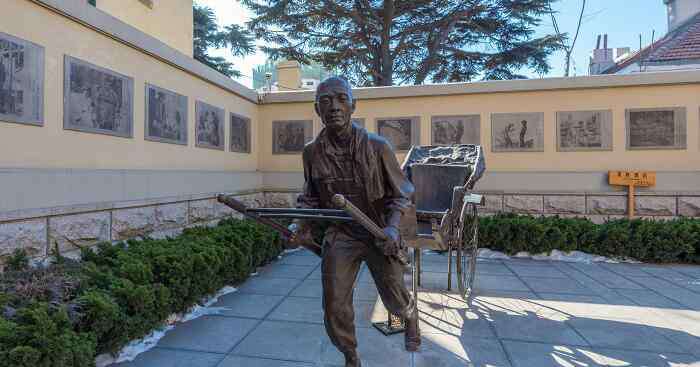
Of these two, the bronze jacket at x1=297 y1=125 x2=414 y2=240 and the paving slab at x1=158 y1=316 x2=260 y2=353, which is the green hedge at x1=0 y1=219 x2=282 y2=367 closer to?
the paving slab at x1=158 y1=316 x2=260 y2=353

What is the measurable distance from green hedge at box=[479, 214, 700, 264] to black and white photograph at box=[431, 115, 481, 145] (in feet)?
6.59

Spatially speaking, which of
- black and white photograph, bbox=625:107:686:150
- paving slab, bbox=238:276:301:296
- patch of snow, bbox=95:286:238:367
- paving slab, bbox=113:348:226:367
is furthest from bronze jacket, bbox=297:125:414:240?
black and white photograph, bbox=625:107:686:150

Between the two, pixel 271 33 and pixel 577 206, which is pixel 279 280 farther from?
pixel 271 33

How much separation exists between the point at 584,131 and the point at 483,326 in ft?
21.1

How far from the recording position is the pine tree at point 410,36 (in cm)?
1438

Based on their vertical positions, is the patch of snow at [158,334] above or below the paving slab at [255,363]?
above

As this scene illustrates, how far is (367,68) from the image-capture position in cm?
1535

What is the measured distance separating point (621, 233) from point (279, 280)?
6386mm

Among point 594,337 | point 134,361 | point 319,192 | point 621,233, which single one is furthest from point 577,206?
point 134,361

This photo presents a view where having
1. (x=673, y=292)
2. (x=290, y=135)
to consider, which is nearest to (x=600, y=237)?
(x=673, y=292)

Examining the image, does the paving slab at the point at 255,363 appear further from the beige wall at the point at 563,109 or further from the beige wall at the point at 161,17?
the beige wall at the point at 161,17

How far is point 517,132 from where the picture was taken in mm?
8891

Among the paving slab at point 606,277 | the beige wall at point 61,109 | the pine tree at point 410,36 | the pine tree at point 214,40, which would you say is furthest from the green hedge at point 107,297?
the pine tree at point 214,40

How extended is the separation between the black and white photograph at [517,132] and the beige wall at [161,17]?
894 centimetres
